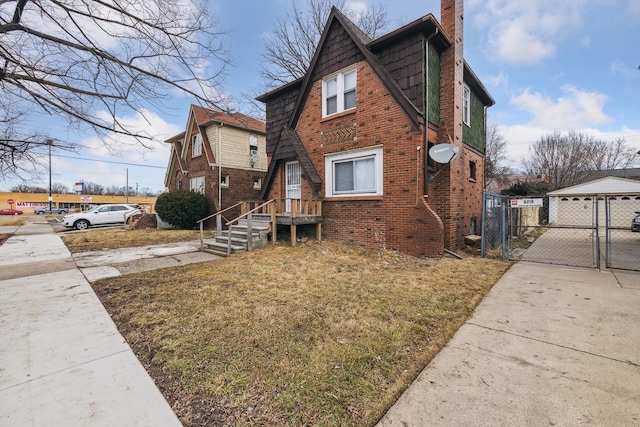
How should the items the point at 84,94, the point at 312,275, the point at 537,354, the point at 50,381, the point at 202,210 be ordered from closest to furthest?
the point at 50,381, the point at 537,354, the point at 84,94, the point at 312,275, the point at 202,210

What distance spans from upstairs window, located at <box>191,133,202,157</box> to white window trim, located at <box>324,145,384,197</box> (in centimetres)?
1237

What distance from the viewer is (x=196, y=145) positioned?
19.3 meters

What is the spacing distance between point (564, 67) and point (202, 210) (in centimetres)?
2326

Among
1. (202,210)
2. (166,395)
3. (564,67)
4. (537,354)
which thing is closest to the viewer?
(166,395)

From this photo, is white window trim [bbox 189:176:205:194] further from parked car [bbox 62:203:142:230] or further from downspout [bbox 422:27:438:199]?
downspout [bbox 422:27:438:199]

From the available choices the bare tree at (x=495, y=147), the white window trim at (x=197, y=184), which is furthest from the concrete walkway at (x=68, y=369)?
the bare tree at (x=495, y=147)

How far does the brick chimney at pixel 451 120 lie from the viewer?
819cm

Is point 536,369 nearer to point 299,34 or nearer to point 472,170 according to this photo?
point 472,170

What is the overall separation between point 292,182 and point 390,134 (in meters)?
4.78

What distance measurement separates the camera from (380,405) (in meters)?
2.14

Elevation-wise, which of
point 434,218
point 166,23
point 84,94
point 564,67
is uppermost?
point 564,67

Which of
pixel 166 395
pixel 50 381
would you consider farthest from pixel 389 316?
pixel 50 381

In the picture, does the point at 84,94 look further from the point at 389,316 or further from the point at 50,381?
the point at 389,316

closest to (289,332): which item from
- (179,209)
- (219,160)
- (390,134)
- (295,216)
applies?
(295,216)
